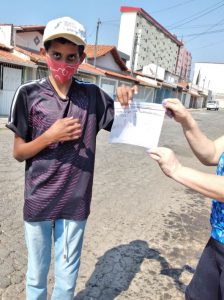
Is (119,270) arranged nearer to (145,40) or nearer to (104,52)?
(104,52)

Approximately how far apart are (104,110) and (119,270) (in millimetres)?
1705

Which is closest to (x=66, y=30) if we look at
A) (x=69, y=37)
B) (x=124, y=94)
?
(x=69, y=37)

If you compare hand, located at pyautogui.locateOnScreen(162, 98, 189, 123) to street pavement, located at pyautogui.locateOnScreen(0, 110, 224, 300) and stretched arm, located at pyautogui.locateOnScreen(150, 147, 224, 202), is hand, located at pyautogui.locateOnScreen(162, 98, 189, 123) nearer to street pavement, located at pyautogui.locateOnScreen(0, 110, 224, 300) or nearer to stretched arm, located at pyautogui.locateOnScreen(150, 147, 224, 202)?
stretched arm, located at pyautogui.locateOnScreen(150, 147, 224, 202)

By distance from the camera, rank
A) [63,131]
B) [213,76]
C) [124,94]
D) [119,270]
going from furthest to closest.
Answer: [213,76]
[119,270]
[124,94]
[63,131]

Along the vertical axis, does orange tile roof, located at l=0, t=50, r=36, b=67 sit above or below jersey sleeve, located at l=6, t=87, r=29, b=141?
above

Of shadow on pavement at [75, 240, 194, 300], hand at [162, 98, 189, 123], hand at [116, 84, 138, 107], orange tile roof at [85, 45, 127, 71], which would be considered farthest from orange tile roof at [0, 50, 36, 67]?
hand at [162, 98, 189, 123]

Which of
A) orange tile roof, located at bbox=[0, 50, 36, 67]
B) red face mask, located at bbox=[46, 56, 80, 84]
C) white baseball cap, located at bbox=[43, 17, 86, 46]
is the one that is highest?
orange tile roof, located at bbox=[0, 50, 36, 67]

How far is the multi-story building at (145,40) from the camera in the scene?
54487 mm

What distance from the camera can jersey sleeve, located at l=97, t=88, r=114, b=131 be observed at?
1.91 metres

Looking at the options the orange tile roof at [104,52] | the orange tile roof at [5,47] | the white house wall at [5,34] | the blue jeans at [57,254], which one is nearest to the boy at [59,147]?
the blue jeans at [57,254]

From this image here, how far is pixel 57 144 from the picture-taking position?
68.0 inches

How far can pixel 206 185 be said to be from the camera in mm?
1403

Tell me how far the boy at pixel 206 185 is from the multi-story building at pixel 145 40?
44.8 m

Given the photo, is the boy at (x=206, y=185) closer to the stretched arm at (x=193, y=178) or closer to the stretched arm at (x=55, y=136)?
the stretched arm at (x=193, y=178)
